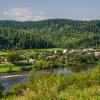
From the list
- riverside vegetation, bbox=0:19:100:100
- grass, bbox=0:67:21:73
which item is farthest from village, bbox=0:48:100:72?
grass, bbox=0:67:21:73

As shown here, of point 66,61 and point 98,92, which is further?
point 66,61

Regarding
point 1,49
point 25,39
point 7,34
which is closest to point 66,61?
point 1,49

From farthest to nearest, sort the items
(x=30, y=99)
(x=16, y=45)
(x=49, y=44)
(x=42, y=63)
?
(x=49, y=44)
(x=16, y=45)
(x=42, y=63)
(x=30, y=99)

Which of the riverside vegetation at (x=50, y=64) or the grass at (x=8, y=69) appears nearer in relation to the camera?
the riverside vegetation at (x=50, y=64)

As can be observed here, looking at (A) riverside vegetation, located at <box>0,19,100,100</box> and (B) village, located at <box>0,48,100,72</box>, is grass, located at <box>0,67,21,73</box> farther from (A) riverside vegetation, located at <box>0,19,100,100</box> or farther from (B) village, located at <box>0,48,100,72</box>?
(B) village, located at <box>0,48,100,72</box>

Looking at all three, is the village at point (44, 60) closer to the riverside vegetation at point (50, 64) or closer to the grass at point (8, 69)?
the riverside vegetation at point (50, 64)

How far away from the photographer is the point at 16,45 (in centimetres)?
14475

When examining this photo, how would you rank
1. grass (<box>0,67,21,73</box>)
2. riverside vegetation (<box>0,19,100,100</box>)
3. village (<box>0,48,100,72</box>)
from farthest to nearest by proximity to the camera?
village (<box>0,48,100,72</box>)
grass (<box>0,67,21,73</box>)
riverside vegetation (<box>0,19,100,100</box>)

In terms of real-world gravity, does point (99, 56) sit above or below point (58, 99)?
below

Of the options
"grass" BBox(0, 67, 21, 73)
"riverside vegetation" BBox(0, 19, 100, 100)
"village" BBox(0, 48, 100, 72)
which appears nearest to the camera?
"riverside vegetation" BBox(0, 19, 100, 100)

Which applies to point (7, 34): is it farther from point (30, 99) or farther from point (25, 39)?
point (30, 99)

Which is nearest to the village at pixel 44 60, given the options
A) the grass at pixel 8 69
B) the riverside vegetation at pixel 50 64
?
the riverside vegetation at pixel 50 64

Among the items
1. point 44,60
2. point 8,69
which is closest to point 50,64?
point 44,60

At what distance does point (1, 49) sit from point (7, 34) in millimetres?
34959
